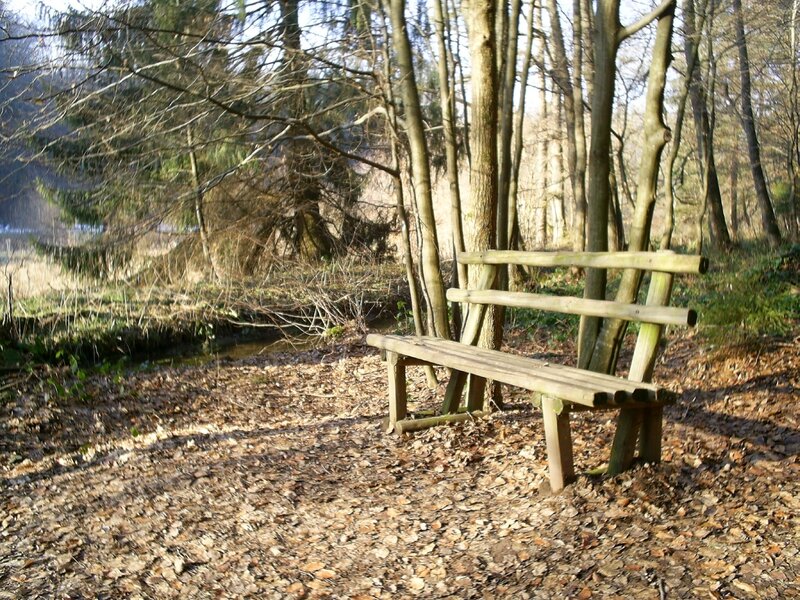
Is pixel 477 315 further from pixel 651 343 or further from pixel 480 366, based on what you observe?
pixel 651 343

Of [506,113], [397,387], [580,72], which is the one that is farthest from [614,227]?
[397,387]

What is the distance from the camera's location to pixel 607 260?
188 inches

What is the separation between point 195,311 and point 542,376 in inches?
389

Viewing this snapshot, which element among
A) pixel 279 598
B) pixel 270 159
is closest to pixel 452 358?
pixel 279 598

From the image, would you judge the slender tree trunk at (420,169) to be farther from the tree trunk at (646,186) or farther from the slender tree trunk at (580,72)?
the slender tree trunk at (580,72)

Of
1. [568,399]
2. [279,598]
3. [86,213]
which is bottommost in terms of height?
[279,598]

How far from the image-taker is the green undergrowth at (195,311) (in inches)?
448

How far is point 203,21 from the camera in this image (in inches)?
330

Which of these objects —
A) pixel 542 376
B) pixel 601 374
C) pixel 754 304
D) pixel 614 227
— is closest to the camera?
pixel 542 376

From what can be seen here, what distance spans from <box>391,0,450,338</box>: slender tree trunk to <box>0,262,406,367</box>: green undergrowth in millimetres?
4390

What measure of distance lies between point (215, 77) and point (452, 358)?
176 inches

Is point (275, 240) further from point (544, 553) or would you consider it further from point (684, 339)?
point (544, 553)

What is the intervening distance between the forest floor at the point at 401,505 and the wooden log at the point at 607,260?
1.22 m

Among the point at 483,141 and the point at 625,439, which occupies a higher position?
the point at 483,141
